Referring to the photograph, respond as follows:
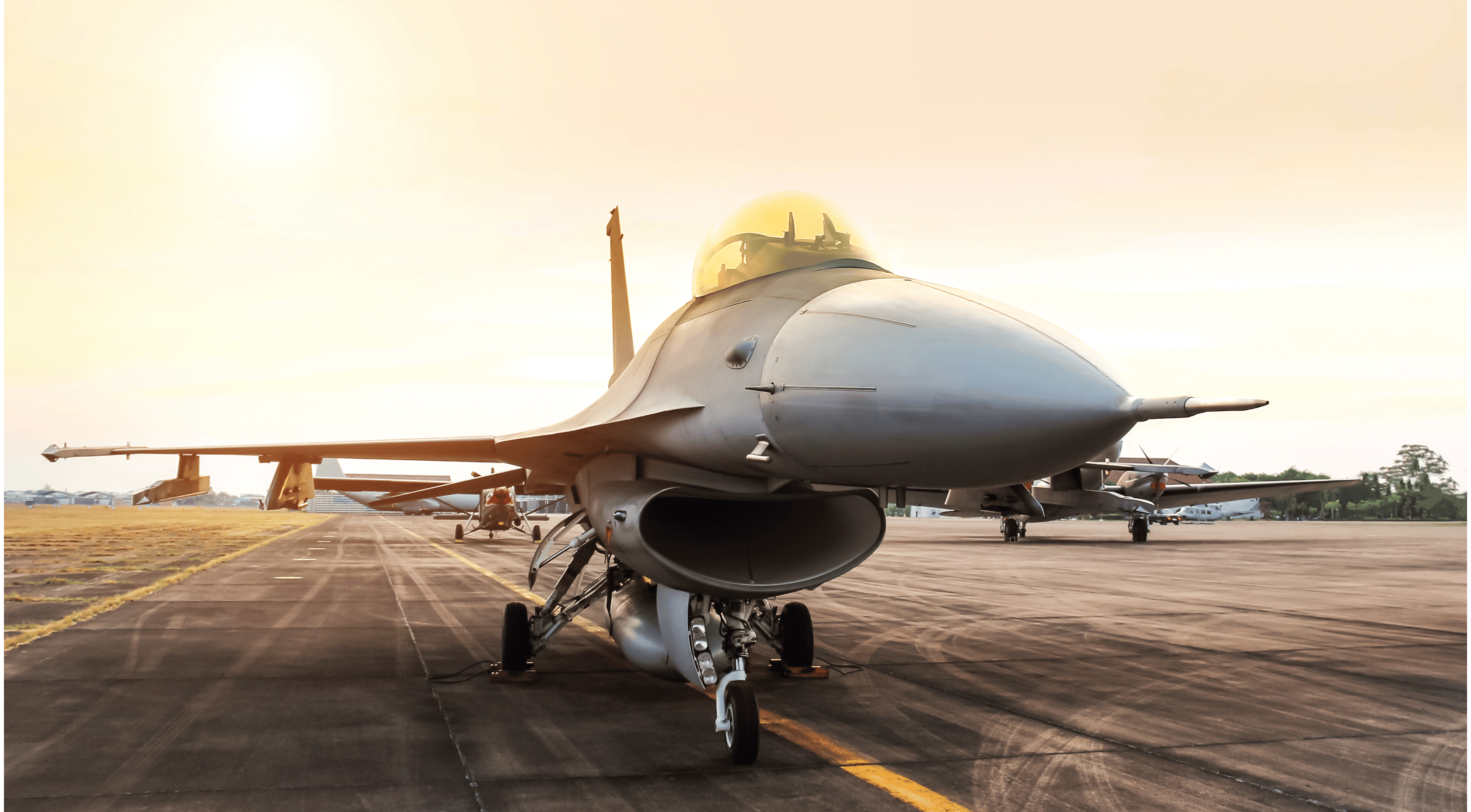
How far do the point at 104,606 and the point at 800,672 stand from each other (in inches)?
385

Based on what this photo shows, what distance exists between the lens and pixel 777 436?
12.8ft

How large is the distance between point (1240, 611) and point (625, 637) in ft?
31.6

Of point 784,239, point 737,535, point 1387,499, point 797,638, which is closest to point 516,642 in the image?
point 797,638

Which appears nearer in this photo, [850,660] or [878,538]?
[878,538]

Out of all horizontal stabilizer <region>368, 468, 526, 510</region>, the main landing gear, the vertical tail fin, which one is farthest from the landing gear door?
the vertical tail fin

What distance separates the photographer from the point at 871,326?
144 inches

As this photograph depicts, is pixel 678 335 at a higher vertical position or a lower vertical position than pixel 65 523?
higher

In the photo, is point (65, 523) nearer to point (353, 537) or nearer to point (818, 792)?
point (353, 537)

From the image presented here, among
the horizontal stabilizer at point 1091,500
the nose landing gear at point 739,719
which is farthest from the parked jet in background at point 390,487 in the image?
the horizontal stabilizer at point 1091,500

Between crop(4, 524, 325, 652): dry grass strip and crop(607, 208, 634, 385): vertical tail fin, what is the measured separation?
6.26 meters

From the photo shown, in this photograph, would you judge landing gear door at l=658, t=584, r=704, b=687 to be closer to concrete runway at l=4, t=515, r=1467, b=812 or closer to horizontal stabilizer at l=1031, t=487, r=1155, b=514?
concrete runway at l=4, t=515, r=1467, b=812

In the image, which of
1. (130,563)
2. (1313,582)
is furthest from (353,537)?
(1313,582)

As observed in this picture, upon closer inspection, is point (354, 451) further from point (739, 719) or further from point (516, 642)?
point (739, 719)

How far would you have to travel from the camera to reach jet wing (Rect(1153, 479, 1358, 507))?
28.0 meters
